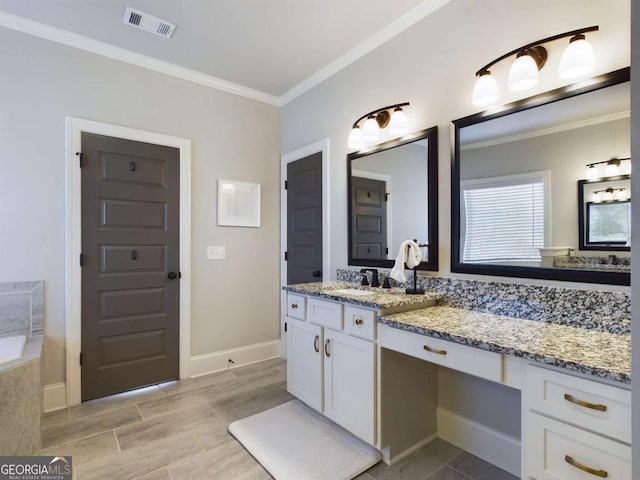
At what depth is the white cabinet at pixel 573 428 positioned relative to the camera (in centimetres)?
103

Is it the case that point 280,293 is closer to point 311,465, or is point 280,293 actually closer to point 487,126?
point 311,465

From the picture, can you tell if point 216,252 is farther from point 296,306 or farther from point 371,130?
point 371,130

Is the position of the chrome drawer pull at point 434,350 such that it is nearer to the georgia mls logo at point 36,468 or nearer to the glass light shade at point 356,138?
the glass light shade at point 356,138

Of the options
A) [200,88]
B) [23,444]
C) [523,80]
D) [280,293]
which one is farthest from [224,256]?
[523,80]

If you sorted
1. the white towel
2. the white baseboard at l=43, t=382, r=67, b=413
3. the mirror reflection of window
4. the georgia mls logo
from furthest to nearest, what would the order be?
the white baseboard at l=43, t=382, r=67, b=413 < the white towel < the mirror reflection of window < the georgia mls logo

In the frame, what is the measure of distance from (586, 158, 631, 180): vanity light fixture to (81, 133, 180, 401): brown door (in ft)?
9.64

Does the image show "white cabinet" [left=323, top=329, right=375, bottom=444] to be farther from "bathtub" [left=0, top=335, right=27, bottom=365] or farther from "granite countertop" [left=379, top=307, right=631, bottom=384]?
"bathtub" [left=0, top=335, right=27, bottom=365]

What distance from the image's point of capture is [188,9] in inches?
87.7

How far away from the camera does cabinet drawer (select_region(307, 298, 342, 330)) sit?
6.87 ft

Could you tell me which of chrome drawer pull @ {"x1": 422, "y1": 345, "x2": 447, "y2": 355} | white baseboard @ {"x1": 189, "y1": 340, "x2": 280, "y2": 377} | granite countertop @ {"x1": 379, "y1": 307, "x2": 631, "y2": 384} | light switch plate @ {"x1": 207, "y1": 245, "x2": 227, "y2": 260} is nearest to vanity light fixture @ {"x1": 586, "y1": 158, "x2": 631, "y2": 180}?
→ granite countertop @ {"x1": 379, "y1": 307, "x2": 631, "y2": 384}

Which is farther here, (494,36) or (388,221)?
(388,221)

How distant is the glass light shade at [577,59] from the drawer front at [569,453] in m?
1.49

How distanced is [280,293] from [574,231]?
9.04 feet

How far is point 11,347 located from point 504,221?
10.1 ft
